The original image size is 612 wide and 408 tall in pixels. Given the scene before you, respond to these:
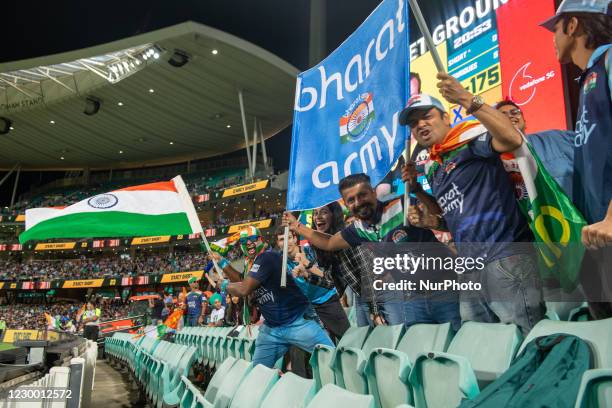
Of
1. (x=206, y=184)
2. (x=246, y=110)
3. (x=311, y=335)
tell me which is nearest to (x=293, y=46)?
(x=246, y=110)

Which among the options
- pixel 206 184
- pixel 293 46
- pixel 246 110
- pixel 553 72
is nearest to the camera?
pixel 553 72

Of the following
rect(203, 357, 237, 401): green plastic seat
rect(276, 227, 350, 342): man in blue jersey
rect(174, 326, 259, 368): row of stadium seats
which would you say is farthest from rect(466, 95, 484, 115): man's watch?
rect(174, 326, 259, 368): row of stadium seats

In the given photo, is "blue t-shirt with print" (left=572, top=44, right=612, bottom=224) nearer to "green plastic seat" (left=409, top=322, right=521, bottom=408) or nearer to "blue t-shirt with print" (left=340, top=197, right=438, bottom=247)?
"green plastic seat" (left=409, top=322, right=521, bottom=408)

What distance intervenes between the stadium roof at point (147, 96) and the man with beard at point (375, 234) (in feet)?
65.2

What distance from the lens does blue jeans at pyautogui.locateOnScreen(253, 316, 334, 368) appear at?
3.75m

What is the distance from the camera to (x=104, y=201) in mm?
5234

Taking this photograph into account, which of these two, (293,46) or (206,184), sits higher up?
(293,46)

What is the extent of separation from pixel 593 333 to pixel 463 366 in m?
0.43

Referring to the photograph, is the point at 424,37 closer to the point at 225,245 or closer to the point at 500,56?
the point at 225,245

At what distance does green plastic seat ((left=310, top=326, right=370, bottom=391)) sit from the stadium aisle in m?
3.24

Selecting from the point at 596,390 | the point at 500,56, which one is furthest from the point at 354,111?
the point at 500,56

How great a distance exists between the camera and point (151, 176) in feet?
127

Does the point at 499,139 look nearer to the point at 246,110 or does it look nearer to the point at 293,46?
the point at 293,46

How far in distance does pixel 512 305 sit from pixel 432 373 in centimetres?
57
